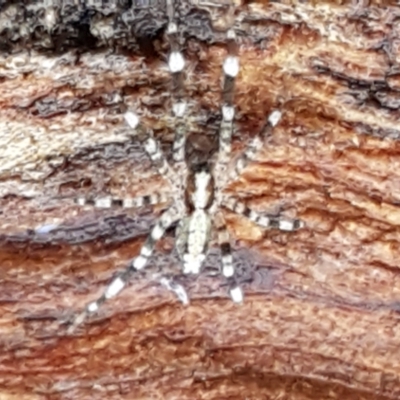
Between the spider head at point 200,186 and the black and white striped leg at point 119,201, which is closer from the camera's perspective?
the black and white striped leg at point 119,201

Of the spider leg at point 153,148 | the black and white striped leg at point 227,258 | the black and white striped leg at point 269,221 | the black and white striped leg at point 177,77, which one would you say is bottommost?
the black and white striped leg at point 227,258

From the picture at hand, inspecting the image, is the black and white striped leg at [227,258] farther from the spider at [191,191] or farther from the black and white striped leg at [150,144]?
the black and white striped leg at [150,144]

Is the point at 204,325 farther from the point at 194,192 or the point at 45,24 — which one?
the point at 45,24

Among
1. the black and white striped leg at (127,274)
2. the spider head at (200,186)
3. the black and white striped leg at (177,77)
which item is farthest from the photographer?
the spider head at (200,186)

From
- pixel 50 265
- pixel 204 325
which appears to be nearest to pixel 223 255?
pixel 204 325

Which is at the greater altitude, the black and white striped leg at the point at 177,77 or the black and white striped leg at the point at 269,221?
the black and white striped leg at the point at 177,77

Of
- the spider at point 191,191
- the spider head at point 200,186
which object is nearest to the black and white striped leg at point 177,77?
the spider at point 191,191

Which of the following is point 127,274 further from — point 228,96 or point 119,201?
point 228,96

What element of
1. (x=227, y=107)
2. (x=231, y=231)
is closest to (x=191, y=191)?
(x=231, y=231)
